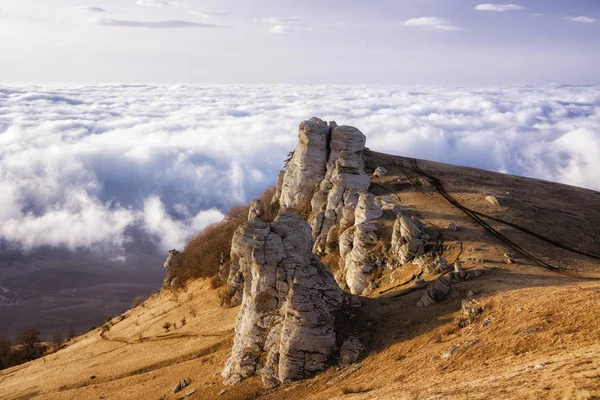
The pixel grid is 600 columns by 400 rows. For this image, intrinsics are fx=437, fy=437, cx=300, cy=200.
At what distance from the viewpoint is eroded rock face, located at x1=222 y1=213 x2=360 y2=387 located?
18.0m

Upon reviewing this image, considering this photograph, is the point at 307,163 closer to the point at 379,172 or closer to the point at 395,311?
the point at 379,172

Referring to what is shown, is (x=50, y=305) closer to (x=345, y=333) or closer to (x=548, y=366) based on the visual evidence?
(x=345, y=333)

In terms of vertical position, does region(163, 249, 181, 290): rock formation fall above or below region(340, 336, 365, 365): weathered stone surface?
below

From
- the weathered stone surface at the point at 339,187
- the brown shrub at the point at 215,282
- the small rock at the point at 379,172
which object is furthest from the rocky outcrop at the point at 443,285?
the brown shrub at the point at 215,282

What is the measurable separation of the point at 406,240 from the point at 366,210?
4.33 metres

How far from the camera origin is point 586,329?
13.5 m

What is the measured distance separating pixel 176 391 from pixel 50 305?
72896 mm

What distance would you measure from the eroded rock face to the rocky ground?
7cm

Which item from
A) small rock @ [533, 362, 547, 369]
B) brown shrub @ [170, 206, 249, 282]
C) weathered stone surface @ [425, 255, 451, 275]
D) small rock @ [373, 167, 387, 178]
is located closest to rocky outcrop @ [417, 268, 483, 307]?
weathered stone surface @ [425, 255, 451, 275]

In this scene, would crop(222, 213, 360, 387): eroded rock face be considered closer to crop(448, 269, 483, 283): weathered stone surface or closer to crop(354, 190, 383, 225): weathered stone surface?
crop(448, 269, 483, 283): weathered stone surface

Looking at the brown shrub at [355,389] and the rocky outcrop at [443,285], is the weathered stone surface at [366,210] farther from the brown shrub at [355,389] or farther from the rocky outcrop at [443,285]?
the brown shrub at [355,389]

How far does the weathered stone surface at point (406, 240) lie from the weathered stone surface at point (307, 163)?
11241 mm

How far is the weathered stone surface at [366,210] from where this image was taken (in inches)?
1158

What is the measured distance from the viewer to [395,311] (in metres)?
19.8
